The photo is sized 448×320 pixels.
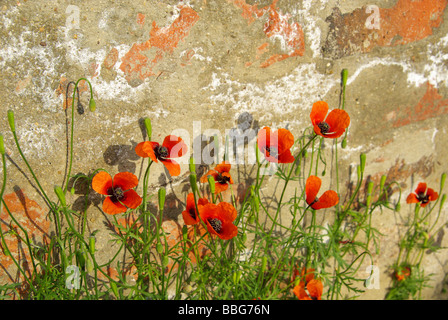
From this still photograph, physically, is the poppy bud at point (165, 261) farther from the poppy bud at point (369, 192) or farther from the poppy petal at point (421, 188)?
the poppy petal at point (421, 188)

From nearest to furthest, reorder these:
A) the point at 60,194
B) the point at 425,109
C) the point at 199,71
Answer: the point at 60,194 → the point at 199,71 → the point at 425,109

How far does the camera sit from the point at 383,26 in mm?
1565

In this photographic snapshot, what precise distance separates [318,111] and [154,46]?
581 millimetres

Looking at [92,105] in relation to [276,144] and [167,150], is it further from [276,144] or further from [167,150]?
[276,144]

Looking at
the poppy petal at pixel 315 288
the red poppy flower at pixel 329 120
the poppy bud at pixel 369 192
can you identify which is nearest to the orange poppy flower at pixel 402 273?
the poppy bud at pixel 369 192

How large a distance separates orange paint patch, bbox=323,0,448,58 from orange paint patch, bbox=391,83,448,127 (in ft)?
0.89

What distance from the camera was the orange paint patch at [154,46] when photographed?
4.01ft

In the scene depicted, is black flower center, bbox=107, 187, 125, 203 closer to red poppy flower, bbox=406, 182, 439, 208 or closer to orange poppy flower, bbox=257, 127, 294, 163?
orange poppy flower, bbox=257, 127, 294, 163

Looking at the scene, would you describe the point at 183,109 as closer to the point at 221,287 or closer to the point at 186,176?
Answer: the point at 186,176

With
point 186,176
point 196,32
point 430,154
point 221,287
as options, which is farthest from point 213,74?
point 430,154

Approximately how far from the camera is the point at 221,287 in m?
1.44

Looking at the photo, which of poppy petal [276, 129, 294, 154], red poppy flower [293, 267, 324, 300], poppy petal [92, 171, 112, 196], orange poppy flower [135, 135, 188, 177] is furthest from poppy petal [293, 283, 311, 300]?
poppy petal [92, 171, 112, 196]

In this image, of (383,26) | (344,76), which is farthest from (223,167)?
(383,26)
